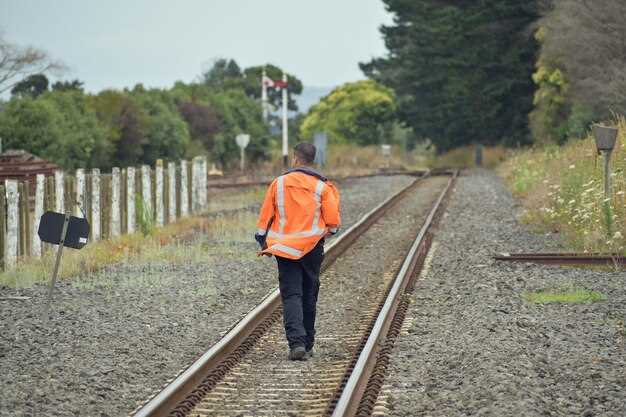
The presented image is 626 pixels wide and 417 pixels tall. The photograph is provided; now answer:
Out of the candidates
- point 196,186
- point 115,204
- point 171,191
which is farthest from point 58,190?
point 196,186

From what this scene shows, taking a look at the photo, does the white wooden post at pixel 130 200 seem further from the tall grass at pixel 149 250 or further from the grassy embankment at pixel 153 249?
the tall grass at pixel 149 250

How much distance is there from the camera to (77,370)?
864 centimetres

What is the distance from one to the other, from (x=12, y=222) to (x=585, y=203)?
29.0 feet

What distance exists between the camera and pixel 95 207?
18.8 m

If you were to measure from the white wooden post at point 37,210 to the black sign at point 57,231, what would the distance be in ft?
18.0

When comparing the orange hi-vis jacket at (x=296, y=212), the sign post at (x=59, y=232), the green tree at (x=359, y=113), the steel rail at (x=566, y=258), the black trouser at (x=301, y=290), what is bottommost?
the steel rail at (x=566, y=258)

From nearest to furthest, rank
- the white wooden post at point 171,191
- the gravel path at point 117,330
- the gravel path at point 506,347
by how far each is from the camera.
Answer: the gravel path at point 506,347 < the gravel path at point 117,330 < the white wooden post at point 171,191

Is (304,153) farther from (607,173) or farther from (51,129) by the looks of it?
(51,129)

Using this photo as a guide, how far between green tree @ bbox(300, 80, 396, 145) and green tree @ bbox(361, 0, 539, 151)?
24.6 ft

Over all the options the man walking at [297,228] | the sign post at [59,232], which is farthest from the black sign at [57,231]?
the man walking at [297,228]

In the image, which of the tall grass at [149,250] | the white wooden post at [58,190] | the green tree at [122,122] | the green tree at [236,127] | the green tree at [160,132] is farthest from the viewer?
the green tree at [236,127]

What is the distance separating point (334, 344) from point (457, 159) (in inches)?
1999

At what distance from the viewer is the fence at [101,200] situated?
15.6m

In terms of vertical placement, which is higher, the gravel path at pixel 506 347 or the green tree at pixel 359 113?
the green tree at pixel 359 113
